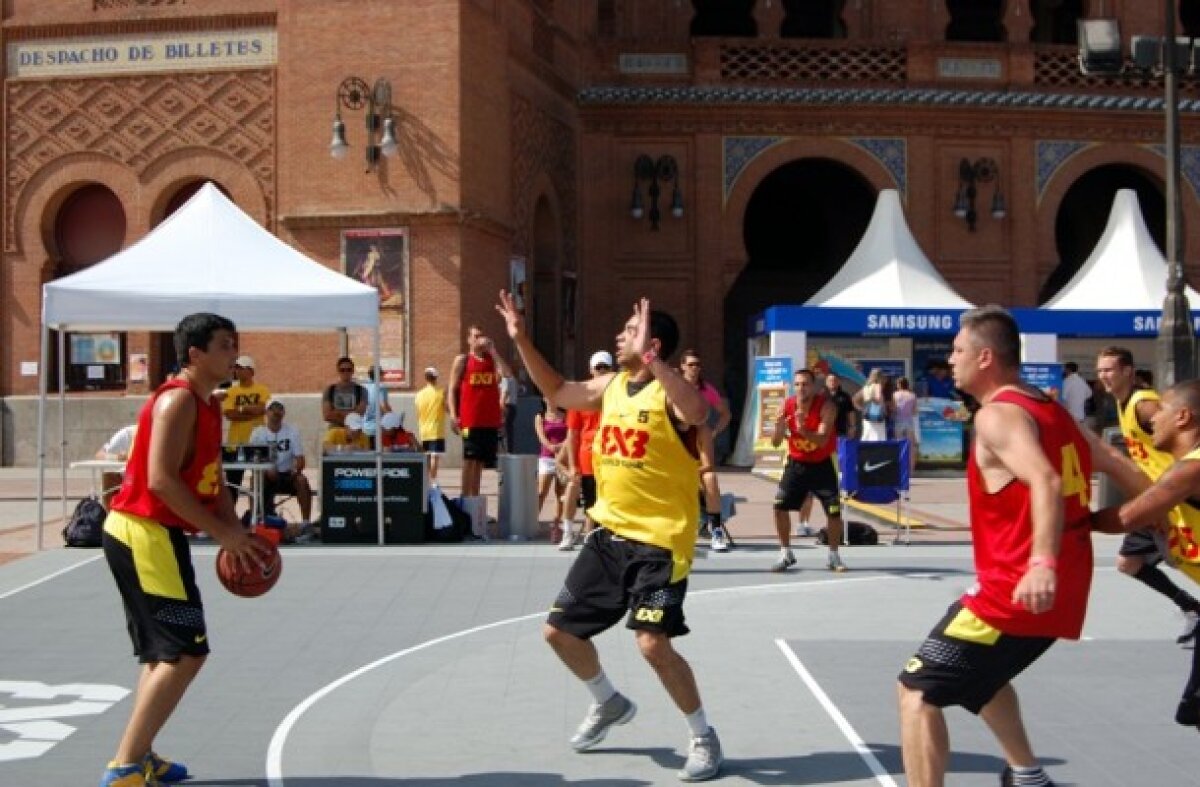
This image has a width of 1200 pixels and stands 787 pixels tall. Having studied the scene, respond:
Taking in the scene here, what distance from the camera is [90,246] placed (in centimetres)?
2711

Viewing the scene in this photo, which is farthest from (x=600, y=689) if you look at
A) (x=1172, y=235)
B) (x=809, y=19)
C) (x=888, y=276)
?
(x=809, y=19)

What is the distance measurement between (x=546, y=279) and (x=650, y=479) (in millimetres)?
23789

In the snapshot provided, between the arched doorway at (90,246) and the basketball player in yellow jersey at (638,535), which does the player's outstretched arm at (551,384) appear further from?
the arched doorway at (90,246)

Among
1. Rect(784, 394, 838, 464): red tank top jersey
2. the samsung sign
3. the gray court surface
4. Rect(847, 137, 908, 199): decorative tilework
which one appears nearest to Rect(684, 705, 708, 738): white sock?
the gray court surface

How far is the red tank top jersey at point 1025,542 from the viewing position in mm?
4918

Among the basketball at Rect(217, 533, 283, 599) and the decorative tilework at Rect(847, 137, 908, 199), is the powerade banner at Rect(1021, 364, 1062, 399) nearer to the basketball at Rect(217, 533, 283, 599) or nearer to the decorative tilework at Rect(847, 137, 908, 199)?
the decorative tilework at Rect(847, 137, 908, 199)

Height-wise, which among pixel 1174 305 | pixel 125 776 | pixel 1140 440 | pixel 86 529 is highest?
pixel 1174 305

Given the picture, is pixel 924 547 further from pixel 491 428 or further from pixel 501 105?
pixel 501 105

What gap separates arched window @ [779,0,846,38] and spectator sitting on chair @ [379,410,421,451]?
73.2 ft

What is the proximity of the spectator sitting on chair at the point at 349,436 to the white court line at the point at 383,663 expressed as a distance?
5631 millimetres

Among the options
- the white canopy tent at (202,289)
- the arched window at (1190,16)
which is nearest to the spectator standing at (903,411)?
the white canopy tent at (202,289)

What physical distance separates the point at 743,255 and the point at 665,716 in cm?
2471

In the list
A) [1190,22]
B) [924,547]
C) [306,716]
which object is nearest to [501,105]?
[924,547]

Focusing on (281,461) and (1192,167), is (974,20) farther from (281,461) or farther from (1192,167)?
(281,461)
